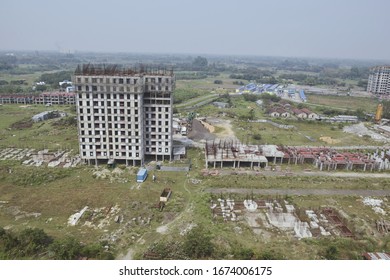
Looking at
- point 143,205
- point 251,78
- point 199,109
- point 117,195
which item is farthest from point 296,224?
point 251,78

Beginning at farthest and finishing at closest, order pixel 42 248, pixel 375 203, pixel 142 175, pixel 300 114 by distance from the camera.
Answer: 1. pixel 300 114
2. pixel 142 175
3. pixel 375 203
4. pixel 42 248

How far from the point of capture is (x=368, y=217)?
24125mm

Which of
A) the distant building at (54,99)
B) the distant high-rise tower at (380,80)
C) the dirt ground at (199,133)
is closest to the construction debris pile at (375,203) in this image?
the dirt ground at (199,133)

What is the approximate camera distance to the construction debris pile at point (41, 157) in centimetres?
3353

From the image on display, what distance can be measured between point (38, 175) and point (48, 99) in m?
47.4

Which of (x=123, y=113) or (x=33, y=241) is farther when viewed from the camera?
(x=123, y=113)

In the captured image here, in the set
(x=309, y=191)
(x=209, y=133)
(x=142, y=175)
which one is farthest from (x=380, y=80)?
(x=142, y=175)

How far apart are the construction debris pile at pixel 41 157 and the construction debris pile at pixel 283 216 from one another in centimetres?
1885

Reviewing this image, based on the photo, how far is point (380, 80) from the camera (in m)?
98.2

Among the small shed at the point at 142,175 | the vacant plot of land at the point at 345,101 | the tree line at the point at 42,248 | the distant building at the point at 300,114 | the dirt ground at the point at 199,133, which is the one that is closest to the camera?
the tree line at the point at 42,248

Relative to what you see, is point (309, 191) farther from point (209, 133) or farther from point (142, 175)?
point (209, 133)

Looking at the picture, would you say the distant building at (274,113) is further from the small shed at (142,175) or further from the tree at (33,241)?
the tree at (33,241)

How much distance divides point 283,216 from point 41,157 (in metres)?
29.0
